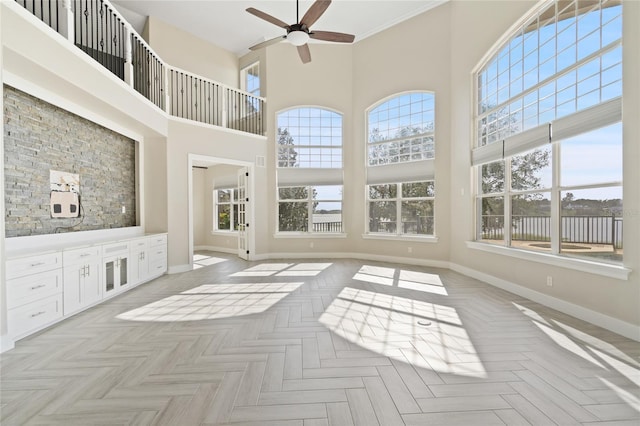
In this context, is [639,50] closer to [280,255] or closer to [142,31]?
[280,255]

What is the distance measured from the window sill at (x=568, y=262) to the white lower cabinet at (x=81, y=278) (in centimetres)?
558

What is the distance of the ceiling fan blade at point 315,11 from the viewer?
3640 millimetres

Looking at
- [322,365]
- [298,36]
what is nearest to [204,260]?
[298,36]

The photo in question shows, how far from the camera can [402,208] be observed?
700 centimetres

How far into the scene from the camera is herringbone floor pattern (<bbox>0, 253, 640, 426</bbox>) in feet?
6.09

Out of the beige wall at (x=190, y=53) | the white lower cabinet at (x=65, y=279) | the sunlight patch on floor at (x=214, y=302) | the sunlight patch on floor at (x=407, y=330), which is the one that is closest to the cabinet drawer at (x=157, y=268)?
the white lower cabinet at (x=65, y=279)

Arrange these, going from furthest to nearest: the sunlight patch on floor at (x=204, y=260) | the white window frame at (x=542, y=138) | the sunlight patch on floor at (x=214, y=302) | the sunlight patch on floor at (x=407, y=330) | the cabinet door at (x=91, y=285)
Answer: the sunlight patch on floor at (x=204, y=260)
the cabinet door at (x=91, y=285)
the sunlight patch on floor at (x=214, y=302)
the white window frame at (x=542, y=138)
the sunlight patch on floor at (x=407, y=330)

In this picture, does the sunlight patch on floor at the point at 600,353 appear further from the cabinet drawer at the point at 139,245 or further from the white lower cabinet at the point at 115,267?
the cabinet drawer at the point at 139,245

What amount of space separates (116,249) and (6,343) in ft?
5.85

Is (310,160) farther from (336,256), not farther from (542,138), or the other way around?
(542,138)

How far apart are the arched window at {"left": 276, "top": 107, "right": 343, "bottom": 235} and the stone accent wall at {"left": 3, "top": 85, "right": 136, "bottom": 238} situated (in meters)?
3.39

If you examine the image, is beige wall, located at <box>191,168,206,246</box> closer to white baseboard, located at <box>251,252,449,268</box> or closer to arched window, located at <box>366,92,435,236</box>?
white baseboard, located at <box>251,252,449,268</box>

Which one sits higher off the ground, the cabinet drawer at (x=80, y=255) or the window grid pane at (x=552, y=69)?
the window grid pane at (x=552, y=69)

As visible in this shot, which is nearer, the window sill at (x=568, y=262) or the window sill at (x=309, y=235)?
the window sill at (x=568, y=262)
